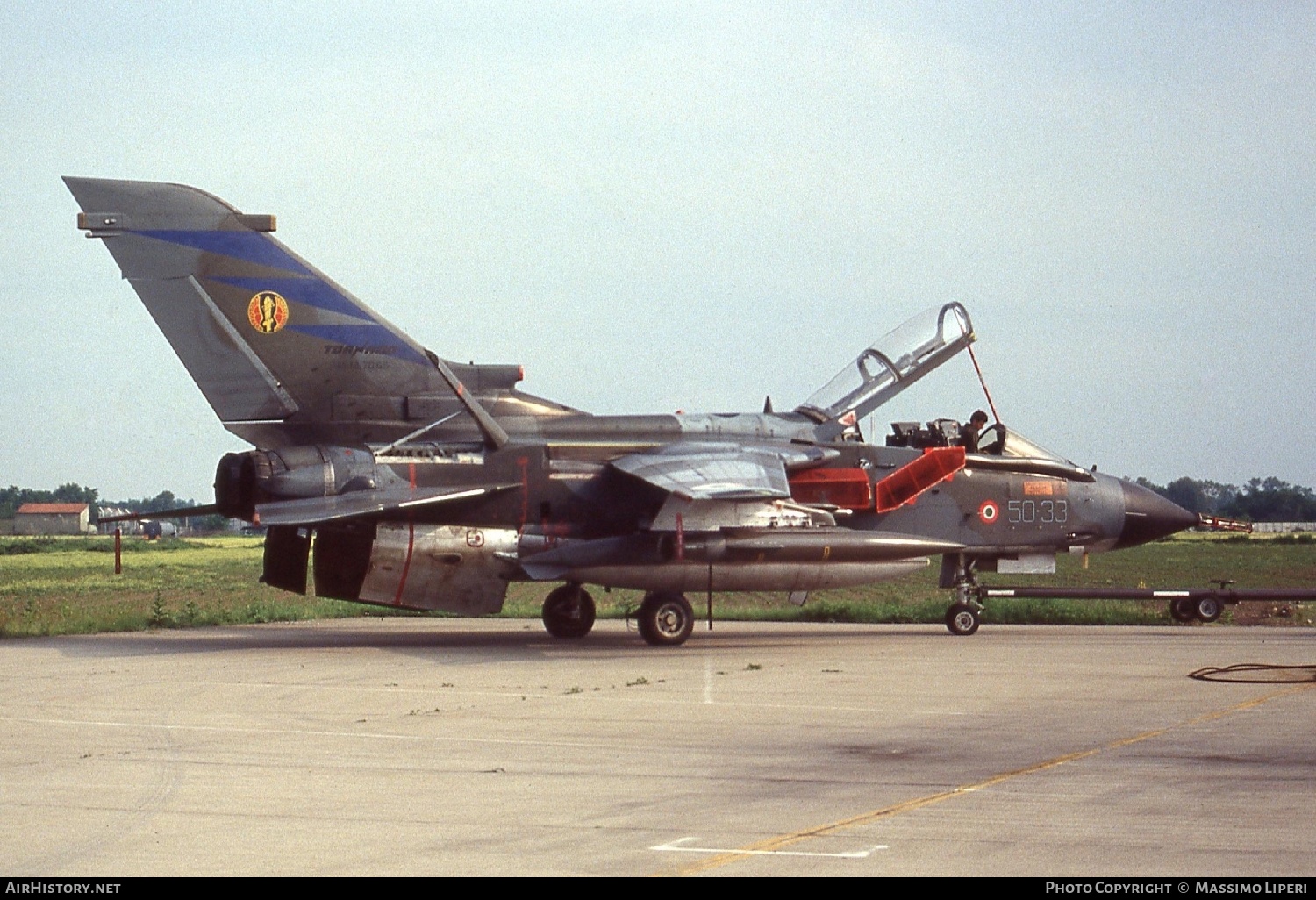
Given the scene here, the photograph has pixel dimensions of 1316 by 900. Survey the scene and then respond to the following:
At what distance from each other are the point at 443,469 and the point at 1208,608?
11.5 m

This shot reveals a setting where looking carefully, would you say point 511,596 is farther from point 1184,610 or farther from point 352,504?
point 352,504

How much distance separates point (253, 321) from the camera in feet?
60.7

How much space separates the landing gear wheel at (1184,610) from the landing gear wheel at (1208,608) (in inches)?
2.8

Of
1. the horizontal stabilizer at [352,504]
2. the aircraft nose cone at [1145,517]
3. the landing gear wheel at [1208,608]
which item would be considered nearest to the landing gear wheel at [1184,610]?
the landing gear wheel at [1208,608]

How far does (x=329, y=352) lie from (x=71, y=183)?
3615 mm

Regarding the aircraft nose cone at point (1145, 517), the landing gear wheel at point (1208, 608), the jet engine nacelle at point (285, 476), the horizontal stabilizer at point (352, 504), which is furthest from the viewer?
the landing gear wheel at point (1208, 608)

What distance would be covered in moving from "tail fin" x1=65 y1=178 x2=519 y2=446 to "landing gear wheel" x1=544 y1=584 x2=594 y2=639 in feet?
10.5

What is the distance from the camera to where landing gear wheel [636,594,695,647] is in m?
19.4

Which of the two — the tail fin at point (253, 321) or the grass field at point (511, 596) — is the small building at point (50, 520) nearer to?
the grass field at point (511, 596)

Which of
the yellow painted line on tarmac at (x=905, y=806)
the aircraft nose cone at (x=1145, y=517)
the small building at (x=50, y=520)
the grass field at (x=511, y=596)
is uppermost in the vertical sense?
the small building at (x=50, y=520)

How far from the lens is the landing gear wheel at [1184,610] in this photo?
22.6m

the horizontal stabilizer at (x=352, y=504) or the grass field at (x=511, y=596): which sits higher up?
the horizontal stabilizer at (x=352, y=504)

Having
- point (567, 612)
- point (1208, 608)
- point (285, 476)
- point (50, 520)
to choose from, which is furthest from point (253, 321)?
point (50, 520)

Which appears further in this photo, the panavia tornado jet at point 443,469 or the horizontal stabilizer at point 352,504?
the panavia tornado jet at point 443,469
